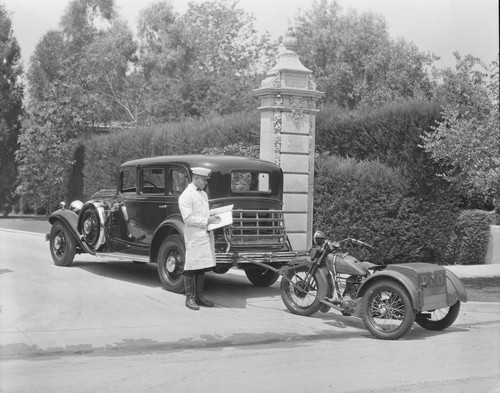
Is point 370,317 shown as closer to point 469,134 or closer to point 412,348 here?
point 412,348

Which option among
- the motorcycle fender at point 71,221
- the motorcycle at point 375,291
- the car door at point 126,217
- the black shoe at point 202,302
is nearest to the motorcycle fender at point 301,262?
the motorcycle at point 375,291

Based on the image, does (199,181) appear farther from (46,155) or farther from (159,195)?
(46,155)

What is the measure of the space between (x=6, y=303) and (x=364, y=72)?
29.8 m

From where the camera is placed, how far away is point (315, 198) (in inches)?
608

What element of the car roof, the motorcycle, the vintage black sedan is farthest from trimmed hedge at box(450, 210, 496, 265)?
the motorcycle

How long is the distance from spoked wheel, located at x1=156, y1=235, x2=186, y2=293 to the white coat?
2.35 ft

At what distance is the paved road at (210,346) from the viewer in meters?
5.94

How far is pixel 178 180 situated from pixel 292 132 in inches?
173

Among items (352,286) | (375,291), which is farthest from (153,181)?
(375,291)

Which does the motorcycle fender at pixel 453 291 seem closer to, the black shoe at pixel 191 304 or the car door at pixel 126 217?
the black shoe at pixel 191 304

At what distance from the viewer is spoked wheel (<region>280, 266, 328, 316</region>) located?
888 centimetres

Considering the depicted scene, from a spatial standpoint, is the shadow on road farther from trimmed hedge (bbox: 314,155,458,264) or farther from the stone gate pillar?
trimmed hedge (bbox: 314,155,458,264)

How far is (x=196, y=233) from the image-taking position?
9.27m

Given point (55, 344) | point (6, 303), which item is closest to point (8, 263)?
point (6, 303)
